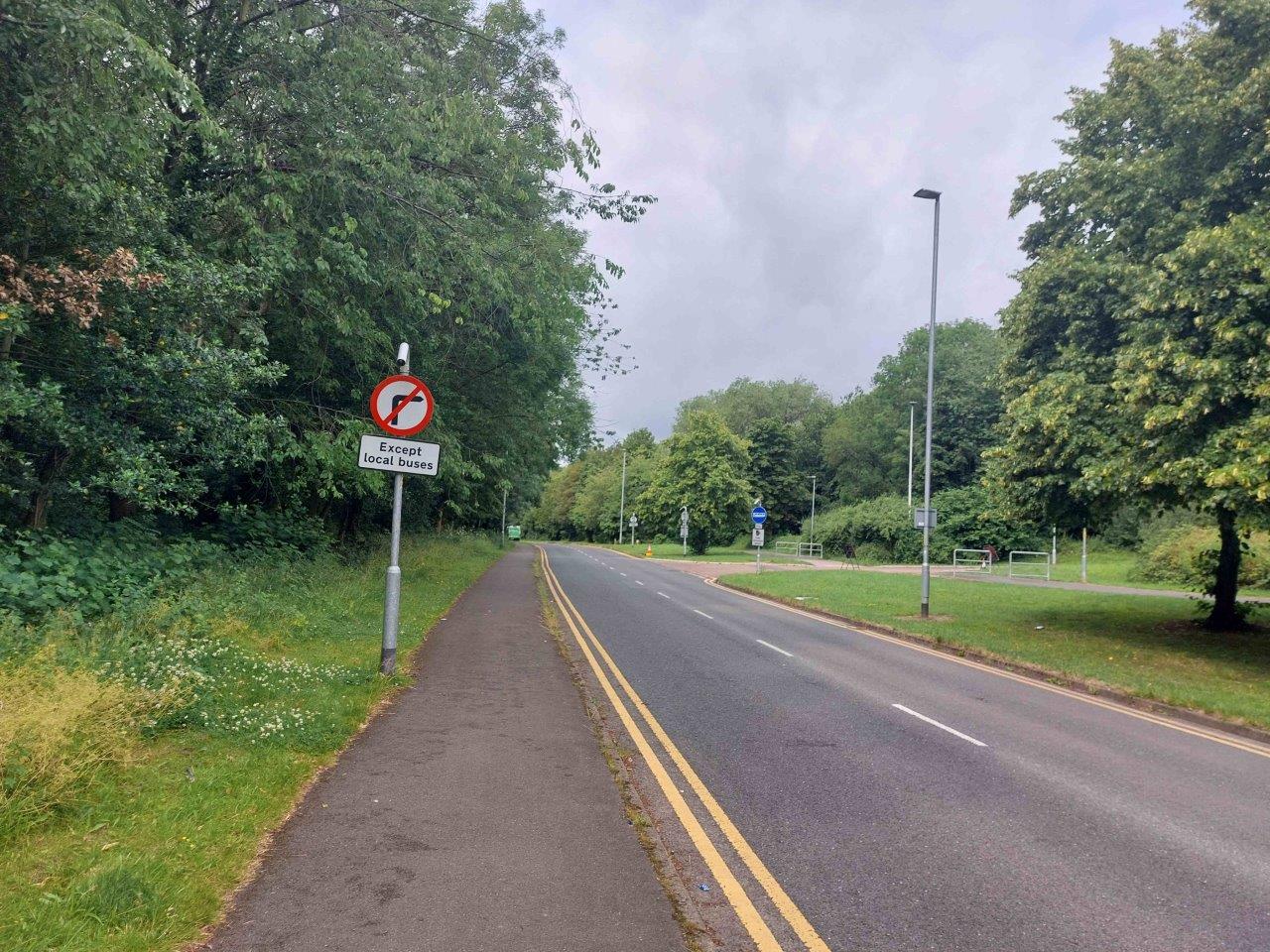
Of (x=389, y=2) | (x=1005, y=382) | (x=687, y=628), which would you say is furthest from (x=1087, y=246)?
(x=389, y=2)

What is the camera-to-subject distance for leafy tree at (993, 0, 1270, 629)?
11.7 metres

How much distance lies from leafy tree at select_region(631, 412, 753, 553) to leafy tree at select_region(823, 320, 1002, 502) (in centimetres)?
1466

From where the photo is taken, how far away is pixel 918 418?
239 ft

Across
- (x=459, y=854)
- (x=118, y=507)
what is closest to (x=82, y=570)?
(x=118, y=507)

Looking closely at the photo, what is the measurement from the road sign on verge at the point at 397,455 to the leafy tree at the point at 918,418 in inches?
2266

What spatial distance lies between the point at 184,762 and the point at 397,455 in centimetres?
438

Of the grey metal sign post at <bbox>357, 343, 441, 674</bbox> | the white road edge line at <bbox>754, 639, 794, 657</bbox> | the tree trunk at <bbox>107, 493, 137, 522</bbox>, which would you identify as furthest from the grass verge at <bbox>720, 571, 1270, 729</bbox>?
the tree trunk at <bbox>107, 493, 137, 522</bbox>

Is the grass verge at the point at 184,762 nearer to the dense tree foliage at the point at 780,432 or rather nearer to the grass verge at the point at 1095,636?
the grass verge at the point at 1095,636

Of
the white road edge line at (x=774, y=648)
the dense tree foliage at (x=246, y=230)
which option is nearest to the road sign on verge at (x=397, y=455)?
the dense tree foliage at (x=246, y=230)

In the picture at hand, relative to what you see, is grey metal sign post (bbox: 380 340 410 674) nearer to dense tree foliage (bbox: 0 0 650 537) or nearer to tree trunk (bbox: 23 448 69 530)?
dense tree foliage (bbox: 0 0 650 537)

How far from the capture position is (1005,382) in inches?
709

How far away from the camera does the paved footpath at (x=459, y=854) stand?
363 cm

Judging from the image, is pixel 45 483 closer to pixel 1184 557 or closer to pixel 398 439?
pixel 398 439

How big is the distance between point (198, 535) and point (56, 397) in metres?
6.67
